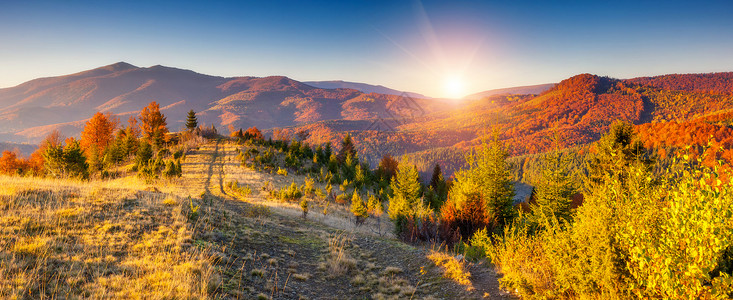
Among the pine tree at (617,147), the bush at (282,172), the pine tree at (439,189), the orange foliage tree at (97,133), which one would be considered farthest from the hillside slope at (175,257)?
the orange foliage tree at (97,133)

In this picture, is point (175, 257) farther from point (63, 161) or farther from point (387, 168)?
point (387, 168)

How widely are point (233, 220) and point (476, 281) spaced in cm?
817

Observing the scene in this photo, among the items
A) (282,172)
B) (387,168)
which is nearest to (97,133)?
(282,172)

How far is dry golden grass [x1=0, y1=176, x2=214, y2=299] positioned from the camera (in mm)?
4551

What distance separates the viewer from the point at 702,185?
374 cm

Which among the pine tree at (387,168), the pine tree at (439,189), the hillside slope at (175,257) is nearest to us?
the hillside slope at (175,257)

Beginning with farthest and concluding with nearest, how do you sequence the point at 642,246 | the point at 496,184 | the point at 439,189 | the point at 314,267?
the point at 439,189 → the point at 496,184 → the point at 314,267 → the point at 642,246

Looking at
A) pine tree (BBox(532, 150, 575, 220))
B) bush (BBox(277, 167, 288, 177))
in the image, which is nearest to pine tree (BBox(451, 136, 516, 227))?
pine tree (BBox(532, 150, 575, 220))

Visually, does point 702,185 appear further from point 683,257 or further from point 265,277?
point 265,277

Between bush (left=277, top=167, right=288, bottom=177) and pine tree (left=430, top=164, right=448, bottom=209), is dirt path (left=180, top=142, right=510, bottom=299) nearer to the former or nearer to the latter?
pine tree (left=430, top=164, right=448, bottom=209)

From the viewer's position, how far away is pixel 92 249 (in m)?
5.74

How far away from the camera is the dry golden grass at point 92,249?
4551 mm

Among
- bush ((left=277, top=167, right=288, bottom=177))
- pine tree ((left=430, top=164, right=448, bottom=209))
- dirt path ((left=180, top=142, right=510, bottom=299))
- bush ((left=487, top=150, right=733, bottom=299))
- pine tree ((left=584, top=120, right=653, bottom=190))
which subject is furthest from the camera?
bush ((left=277, top=167, right=288, bottom=177))

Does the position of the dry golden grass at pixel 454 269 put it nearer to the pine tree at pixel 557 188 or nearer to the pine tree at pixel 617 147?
the pine tree at pixel 557 188
